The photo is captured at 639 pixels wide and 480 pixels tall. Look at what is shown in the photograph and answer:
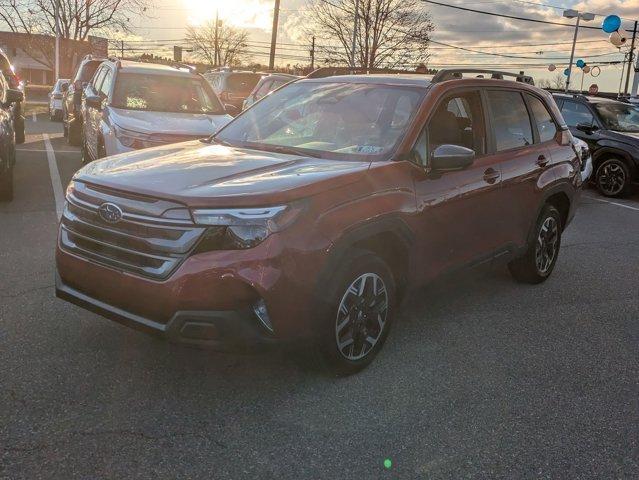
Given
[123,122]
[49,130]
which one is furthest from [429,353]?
[49,130]

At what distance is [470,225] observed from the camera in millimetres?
4258

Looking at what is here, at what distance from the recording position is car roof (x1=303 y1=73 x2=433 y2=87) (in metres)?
4.26

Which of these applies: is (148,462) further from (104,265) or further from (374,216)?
(374,216)

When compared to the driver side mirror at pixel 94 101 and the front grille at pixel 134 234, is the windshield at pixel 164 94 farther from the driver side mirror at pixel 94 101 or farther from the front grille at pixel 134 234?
the front grille at pixel 134 234

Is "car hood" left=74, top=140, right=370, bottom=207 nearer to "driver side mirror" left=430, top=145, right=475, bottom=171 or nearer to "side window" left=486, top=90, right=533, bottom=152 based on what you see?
"driver side mirror" left=430, top=145, right=475, bottom=171

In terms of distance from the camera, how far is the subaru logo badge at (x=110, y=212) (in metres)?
3.10

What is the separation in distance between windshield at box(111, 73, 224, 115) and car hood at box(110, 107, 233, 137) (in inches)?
12.0

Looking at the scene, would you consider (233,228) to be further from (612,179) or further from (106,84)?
(612,179)

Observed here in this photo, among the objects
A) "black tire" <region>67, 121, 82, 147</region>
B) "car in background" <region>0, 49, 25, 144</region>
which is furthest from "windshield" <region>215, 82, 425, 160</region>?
"black tire" <region>67, 121, 82, 147</region>

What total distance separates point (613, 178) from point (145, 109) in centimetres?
844

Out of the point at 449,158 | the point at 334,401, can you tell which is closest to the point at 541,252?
the point at 449,158

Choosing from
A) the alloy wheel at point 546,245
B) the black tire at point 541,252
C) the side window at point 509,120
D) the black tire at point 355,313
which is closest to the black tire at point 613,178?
the black tire at point 541,252

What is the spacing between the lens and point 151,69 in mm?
9391

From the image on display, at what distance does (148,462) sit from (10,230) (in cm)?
460
